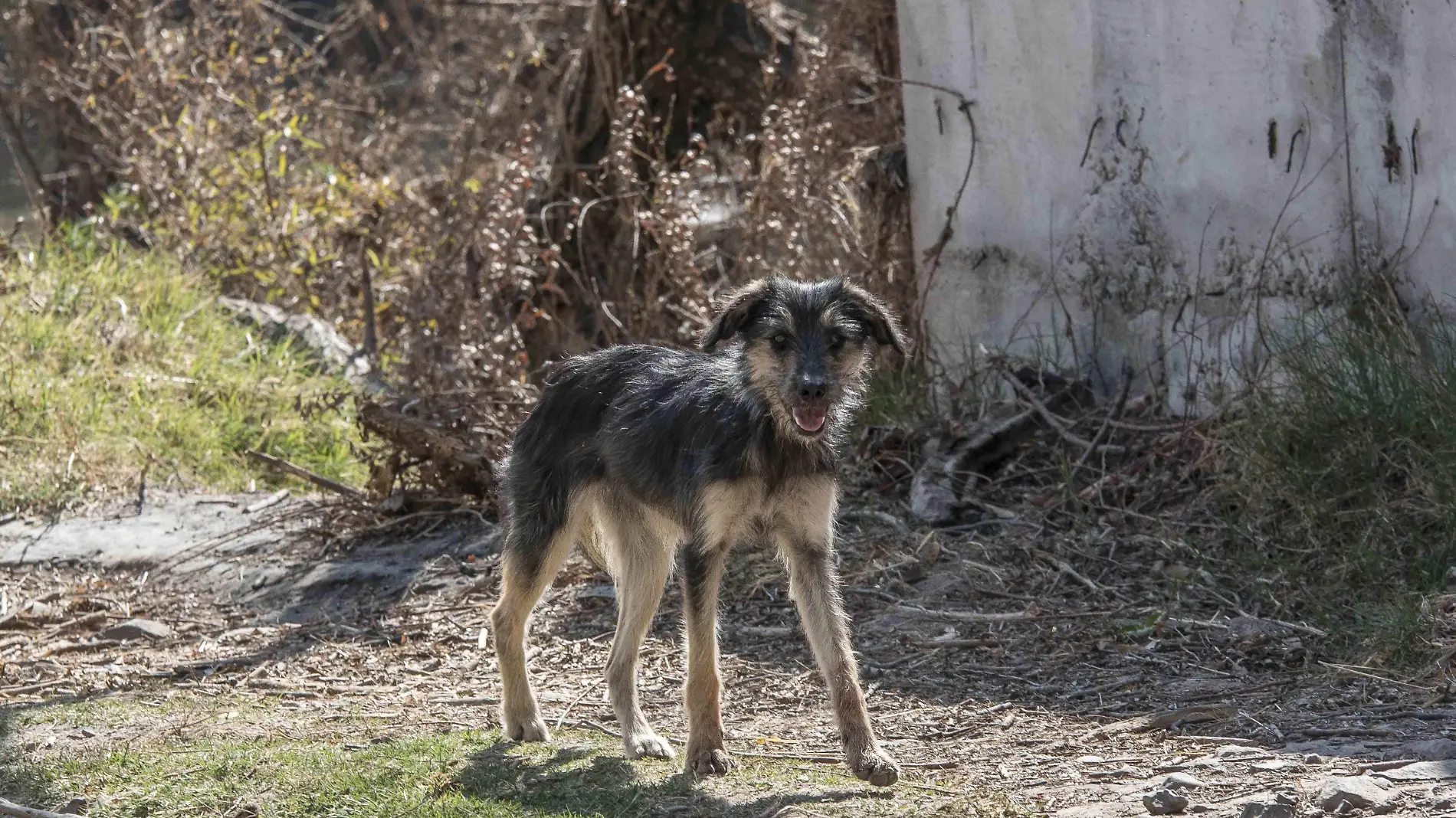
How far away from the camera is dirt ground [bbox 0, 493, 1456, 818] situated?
509 cm

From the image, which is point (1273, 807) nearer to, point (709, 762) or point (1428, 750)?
point (1428, 750)

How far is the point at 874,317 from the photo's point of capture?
5598mm

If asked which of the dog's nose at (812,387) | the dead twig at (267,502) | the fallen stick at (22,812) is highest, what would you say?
the dog's nose at (812,387)

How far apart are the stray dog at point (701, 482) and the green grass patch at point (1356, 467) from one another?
2037 millimetres

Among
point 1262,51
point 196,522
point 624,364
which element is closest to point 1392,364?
point 1262,51

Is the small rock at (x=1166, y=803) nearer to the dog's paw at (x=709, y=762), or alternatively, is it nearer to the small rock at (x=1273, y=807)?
the small rock at (x=1273, y=807)

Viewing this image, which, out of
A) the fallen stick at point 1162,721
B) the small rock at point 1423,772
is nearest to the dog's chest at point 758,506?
the fallen stick at point 1162,721

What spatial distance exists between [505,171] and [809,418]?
22.1ft

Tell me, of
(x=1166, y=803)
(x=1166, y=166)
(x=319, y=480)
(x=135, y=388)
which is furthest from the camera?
(x=135, y=388)

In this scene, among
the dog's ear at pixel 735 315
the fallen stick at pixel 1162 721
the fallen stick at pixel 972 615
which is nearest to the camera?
the dog's ear at pixel 735 315

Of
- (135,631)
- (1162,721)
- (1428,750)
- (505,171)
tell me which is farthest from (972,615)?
(505,171)

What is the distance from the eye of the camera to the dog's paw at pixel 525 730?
5902mm

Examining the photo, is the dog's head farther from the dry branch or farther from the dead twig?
the dead twig

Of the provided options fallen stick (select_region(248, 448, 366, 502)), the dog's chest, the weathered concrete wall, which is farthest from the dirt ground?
the weathered concrete wall
